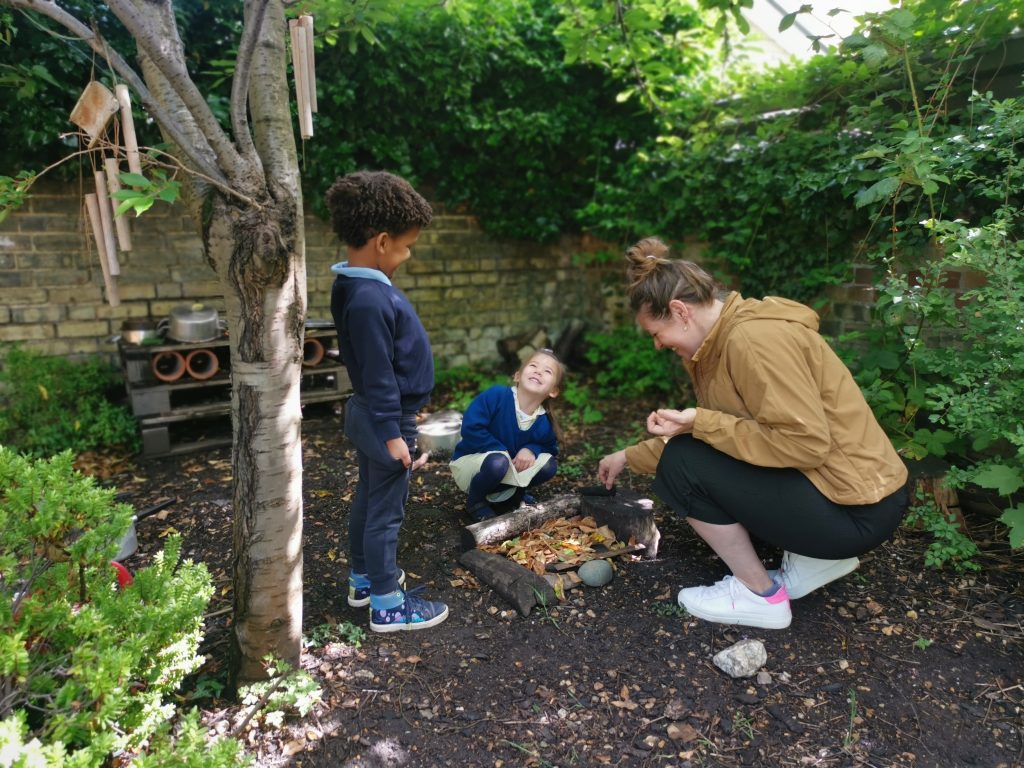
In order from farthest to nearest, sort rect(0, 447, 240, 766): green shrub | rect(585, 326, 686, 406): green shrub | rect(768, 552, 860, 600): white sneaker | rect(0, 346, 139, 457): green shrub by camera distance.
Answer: rect(585, 326, 686, 406): green shrub, rect(0, 346, 139, 457): green shrub, rect(768, 552, 860, 600): white sneaker, rect(0, 447, 240, 766): green shrub

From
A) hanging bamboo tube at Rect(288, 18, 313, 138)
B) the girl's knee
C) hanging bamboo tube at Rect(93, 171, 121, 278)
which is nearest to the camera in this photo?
hanging bamboo tube at Rect(93, 171, 121, 278)

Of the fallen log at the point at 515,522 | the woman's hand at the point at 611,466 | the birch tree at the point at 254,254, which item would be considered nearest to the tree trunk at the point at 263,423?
the birch tree at the point at 254,254

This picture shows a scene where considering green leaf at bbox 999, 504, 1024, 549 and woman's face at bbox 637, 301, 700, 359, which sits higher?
woman's face at bbox 637, 301, 700, 359

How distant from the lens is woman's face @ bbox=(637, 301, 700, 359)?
2557 millimetres

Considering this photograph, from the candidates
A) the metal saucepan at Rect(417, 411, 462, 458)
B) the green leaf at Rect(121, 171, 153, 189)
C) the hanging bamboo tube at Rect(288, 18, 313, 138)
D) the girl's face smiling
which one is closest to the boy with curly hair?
the hanging bamboo tube at Rect(288, 18, 313, 138)

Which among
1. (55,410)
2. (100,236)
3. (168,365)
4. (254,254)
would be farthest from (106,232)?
(55,410)

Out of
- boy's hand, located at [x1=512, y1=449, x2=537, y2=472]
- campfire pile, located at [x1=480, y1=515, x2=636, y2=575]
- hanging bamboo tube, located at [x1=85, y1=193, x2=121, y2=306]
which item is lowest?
campfire pile, located at [x1=480, y1=515, x2=636, y2=575]

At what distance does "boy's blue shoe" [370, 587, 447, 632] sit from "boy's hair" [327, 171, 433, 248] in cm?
140

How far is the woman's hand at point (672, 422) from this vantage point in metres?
2.59

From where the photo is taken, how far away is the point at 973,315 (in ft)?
9.41

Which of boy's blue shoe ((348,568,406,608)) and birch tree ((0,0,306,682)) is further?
boy's blue shoe ((348,568,406,608))

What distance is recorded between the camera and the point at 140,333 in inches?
185

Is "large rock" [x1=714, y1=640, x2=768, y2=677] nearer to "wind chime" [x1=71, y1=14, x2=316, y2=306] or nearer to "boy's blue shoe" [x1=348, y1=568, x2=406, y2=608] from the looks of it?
"boy's blue shoe" [x1=348, y1=568, x2=406, y2=608]

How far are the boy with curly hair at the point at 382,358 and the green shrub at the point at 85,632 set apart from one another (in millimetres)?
695
